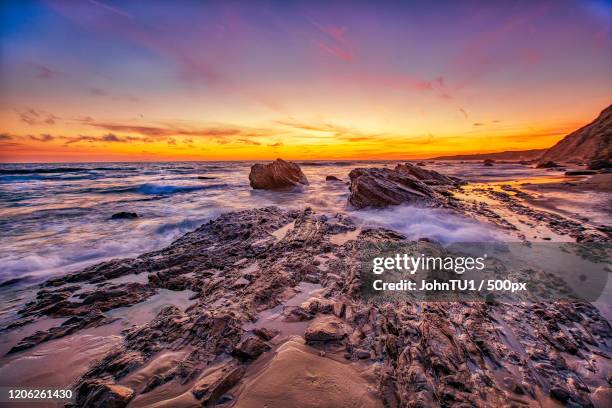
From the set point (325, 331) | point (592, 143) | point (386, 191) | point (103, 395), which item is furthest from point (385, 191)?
point (592, 143)

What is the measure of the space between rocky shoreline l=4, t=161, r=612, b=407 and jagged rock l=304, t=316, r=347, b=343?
0.02 m

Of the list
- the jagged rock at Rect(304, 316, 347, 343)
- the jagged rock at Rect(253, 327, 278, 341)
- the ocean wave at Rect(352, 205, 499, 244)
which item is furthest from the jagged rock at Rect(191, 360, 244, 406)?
the ocean wave at Rect(352, 205, 499, 244)

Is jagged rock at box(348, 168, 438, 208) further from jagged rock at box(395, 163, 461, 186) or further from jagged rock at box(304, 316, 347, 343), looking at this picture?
jagged rock at box(304, 316, 347, 343)

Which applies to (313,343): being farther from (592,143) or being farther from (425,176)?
(592,143)

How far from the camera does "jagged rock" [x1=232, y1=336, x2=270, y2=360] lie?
2.75m

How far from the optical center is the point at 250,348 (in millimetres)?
2797

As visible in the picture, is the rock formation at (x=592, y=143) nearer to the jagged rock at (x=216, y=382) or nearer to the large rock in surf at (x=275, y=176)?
the large rock in surf at (x=275, y=176)

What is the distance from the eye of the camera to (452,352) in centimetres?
273

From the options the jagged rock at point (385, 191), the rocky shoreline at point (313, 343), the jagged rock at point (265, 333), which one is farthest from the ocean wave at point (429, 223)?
the jagged rock at point (265, 333)

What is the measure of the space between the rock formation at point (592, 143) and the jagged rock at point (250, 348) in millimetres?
46158

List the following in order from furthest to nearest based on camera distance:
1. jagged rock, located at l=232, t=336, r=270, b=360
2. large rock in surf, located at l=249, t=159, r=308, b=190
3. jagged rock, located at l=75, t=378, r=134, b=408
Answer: large rock in surf, located at l=249, t=159, r=308, b=190 < jagged rock, located at l=232, t=336, r=270, b=360 < jagged rock, located at l=75, t=378, r=134, b=408

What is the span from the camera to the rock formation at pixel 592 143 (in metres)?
34.0

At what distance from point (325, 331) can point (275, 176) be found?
54.0 feet

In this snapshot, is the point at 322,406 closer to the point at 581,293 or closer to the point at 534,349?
the point at 534,349
